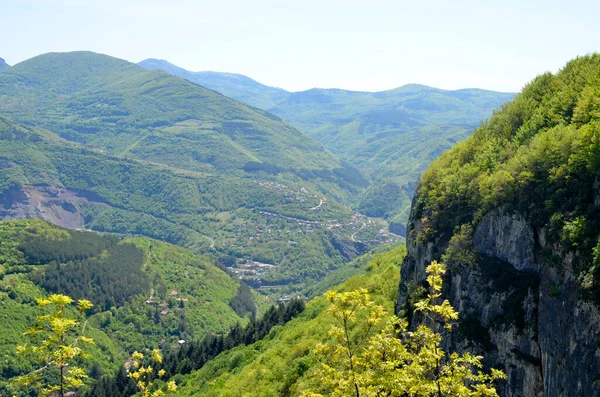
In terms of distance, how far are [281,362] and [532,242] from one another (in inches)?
1669

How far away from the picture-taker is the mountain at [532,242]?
30734 mm

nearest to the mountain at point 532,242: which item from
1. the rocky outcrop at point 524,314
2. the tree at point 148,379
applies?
the rocky outcrop at point 524,314

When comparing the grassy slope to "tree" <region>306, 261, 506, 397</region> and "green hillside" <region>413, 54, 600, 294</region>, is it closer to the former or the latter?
"green hillside" <region>413, 54, 600, 294</region>

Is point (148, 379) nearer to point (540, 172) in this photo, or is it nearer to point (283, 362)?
point (540, 172)

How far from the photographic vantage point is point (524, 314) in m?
36.3

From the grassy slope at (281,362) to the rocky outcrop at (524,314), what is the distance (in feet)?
52.4

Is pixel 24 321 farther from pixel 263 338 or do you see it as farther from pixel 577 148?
pixel 577 148

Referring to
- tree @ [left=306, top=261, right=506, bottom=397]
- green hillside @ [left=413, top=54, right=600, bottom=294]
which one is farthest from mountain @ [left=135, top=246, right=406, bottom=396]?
tree @ [left=306, top=261, right=506, bottom=397]

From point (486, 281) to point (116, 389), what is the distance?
103 metres

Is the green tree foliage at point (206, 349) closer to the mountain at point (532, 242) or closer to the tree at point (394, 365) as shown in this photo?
the mountain at point (532, 242)

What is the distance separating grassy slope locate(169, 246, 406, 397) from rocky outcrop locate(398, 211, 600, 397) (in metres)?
16.0

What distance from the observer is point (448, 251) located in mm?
47000

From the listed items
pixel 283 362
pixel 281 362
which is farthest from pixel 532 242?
pixel 281 362

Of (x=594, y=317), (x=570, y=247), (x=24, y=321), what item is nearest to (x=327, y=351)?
(x=594, y=317)
